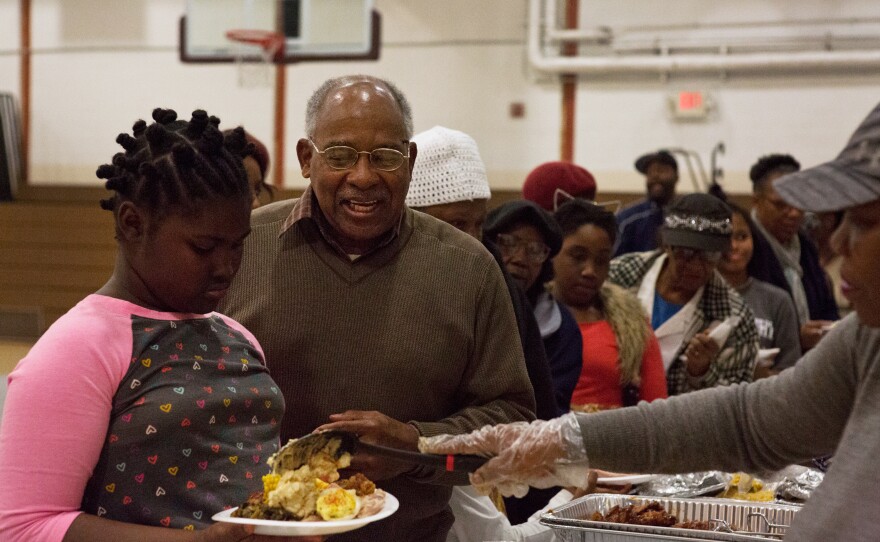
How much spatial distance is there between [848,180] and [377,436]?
926 millimetres

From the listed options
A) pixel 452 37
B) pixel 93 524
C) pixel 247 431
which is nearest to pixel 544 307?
pixel 247 431

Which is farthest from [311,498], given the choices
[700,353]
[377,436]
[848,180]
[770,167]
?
[770,167]

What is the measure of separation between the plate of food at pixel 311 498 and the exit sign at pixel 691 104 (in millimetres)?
7885

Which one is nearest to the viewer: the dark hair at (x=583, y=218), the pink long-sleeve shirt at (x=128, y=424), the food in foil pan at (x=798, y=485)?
the pink long-sleeve shirt at (x=128, y=424)

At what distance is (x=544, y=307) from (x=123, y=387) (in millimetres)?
2203

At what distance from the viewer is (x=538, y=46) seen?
31.6ft

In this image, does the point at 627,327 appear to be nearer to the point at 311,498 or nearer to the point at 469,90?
the point at 311,498

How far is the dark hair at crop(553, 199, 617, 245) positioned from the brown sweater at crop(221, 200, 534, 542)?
1.82 metres

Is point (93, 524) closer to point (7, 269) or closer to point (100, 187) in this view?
point (100, 187)

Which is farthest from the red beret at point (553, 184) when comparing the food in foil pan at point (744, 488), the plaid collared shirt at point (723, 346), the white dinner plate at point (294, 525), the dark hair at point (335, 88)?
the white dinner plate at point (294, 525)

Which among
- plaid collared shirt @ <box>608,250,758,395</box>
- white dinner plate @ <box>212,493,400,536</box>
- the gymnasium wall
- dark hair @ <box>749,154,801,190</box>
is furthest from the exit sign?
white dinner plate @ <box>212,493,400,536</box>

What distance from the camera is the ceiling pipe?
873 cm

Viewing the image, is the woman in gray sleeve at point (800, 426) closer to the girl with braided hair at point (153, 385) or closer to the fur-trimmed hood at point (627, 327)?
the girl with braided hair at point (153, 385)

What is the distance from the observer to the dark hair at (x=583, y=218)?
397 cm
